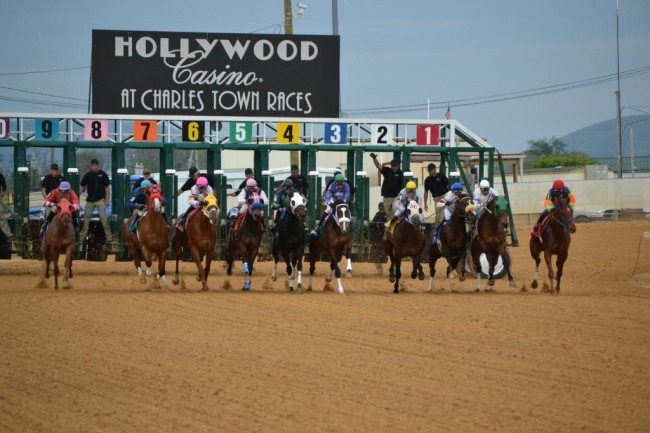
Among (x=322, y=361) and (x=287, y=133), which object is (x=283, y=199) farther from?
(x=322, y=361)

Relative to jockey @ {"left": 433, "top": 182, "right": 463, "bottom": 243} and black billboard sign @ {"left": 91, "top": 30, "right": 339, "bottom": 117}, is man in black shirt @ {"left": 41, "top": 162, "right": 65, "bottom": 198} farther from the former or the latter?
jockey @ {"left": 433, "top": 182, "right": 463, "bottom": 243}

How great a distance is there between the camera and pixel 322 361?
1251 centimetres

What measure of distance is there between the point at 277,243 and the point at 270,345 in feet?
26.3

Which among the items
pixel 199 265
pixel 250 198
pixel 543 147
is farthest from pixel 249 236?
pixel 543 147

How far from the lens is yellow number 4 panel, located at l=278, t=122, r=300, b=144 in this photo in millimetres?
26641

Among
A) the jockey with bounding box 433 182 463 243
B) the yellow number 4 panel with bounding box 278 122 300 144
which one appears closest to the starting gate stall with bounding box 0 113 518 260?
the yellow number 4 panel with bounding box 278 122 300 144

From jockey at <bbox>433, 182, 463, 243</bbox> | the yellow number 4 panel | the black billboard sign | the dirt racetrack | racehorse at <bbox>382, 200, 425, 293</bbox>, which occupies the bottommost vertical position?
the dirt racetrack

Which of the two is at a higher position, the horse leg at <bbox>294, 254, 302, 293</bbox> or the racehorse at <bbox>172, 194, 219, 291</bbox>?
the racehorse at <bbox>172, 194, 219, 291</bbox>

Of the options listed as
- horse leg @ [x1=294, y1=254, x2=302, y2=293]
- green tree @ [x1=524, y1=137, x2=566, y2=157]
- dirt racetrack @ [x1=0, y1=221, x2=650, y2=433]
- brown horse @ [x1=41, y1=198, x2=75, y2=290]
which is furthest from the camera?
green tree @ [x1=524, y1=137, x2=566, y2=157]

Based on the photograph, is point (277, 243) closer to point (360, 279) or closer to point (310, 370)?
point (360, 279)

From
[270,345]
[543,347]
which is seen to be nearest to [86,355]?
[270,345]

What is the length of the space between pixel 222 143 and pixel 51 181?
3742 mm

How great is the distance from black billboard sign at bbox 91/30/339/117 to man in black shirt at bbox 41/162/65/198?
7.59 feet

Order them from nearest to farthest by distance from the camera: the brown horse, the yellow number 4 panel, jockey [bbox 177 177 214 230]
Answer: the brown horse
jockey [bbox 177 177 214 230]
the yellow number 4 panel
